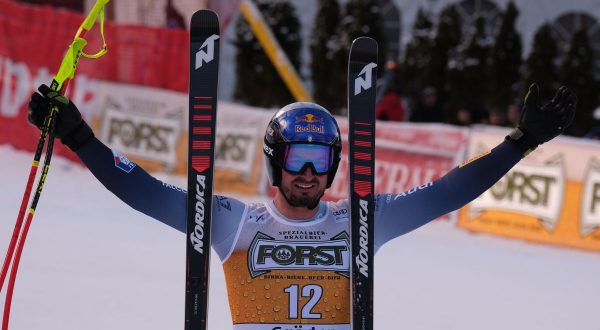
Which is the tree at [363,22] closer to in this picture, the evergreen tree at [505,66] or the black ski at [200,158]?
the evergreen tree at [505,66]

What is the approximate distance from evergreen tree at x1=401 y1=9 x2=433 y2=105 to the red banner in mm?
10156

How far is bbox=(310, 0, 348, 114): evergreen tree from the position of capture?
2428cm

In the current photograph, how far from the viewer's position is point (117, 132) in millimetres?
13898

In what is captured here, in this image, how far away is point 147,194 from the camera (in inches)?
162

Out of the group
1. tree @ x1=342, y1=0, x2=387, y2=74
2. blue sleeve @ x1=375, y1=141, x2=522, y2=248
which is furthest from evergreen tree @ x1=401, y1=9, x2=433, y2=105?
blue sleeve @ x1=375, y1=141, x2=522, y2=248

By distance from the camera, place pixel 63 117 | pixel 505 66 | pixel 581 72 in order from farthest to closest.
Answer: pixel 505 66, pixel 581 72, pixel 63 117

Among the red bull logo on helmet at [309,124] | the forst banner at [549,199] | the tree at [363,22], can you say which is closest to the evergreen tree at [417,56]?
the tree at [363,22]

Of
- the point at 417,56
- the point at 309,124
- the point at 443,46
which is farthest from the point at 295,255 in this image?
the point at 417,56

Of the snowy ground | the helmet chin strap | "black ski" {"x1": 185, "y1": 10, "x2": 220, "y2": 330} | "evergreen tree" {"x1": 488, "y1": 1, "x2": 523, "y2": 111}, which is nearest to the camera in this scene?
"black ski" {"x1": 185, "y1": 10, "x2": 220, "y2": 330}

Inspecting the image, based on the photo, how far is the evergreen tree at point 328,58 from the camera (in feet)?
79.7

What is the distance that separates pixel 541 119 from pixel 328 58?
68.9 ft

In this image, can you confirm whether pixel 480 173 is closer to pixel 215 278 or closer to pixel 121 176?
pixel 121 176

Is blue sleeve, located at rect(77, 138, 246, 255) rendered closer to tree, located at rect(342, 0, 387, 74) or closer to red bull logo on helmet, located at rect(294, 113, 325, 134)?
red bull logo on helmet, located at rect(294, 113, 325, 134)

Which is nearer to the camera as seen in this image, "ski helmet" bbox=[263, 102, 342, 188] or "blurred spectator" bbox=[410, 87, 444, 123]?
"ski helmet" bbox=[263, 102, 342, 188]
